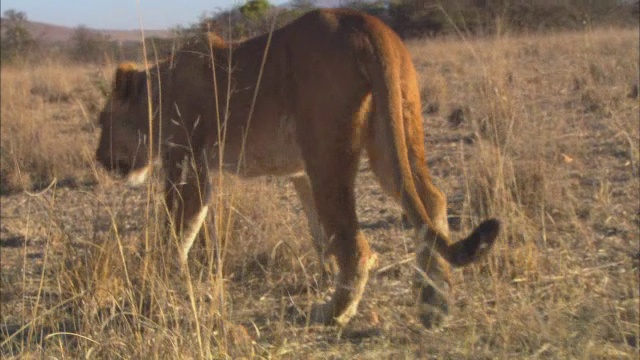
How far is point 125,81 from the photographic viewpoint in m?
6.08

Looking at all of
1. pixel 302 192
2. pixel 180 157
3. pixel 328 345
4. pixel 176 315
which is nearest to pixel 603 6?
pixel 302 192

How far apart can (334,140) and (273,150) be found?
69 centimetres

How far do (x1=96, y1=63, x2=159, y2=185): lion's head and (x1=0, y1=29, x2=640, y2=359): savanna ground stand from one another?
6.8 inches

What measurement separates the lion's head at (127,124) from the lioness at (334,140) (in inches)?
31.4

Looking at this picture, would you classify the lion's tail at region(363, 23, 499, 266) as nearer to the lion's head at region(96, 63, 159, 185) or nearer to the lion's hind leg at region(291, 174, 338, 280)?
the lion's hind leg at region(291, 174, 338, 280)

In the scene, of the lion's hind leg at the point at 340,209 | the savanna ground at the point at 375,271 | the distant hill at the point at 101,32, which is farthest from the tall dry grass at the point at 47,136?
the lion's hind leg at the point at 340,209

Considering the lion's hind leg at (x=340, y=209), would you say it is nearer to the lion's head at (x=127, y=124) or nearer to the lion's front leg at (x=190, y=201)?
the lion's front leg at (x=190, y=201)

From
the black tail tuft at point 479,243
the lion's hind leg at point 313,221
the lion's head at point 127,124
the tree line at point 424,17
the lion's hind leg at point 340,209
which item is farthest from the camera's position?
the lion's head at point 127,124

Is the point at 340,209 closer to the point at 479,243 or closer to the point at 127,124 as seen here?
the point at 479,243

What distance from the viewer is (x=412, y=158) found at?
448 cm

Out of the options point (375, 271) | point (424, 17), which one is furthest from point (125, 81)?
point (424, 17)

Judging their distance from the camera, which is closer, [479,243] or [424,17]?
[479,243]

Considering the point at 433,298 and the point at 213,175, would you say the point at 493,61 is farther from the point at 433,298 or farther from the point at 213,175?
the point at 433,298

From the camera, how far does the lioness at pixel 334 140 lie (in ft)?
13.8
